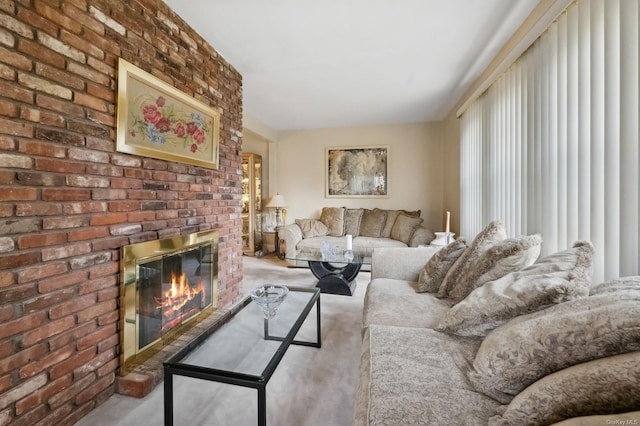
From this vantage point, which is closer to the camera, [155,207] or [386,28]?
[155,207]

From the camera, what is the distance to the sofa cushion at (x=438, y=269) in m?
1.98

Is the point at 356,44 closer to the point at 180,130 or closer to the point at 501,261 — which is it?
the point at 180,130

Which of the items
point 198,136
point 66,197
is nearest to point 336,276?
point 198,136

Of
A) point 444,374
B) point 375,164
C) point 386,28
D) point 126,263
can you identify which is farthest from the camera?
point 375,164

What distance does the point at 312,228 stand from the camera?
183 inches

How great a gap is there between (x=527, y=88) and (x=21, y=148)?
298 cm

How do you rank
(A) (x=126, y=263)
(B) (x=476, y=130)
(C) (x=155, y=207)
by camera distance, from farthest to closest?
1. (B) (x=476, y=130)
2. (C) (x=155, y=207)
3. (A) (x=126, y=263)

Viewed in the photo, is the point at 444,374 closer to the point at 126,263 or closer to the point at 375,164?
the point at 126,263

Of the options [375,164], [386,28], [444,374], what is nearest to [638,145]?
[444,374]

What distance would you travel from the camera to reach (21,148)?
1174 mm

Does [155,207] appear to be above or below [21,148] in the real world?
below

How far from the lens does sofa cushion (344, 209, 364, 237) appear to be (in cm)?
473

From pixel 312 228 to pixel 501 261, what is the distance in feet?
10.9

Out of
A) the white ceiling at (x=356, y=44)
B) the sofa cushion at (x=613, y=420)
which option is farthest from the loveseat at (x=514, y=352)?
the white ceiling at (x=356, y=44)
